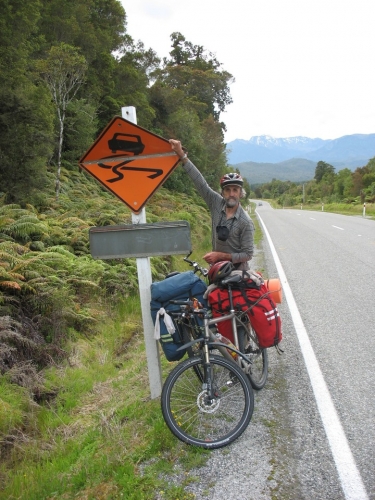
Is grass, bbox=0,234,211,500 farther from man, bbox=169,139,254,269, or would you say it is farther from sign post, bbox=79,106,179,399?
sign post, bbox=79,106,179,399

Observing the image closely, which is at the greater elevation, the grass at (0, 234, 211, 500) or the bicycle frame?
the bicycle frame

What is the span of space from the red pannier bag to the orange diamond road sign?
1062 mm

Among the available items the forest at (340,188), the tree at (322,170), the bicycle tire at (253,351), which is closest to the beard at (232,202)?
the bicycle tire at (253,351)

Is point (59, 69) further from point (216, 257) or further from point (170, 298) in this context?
point (170, 298)

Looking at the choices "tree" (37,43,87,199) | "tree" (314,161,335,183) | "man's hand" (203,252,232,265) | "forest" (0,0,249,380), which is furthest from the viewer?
"tree" (314,161,335,183)

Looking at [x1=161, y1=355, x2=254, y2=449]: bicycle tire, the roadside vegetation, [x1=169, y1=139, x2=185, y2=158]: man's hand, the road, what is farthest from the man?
the roadside vegetation

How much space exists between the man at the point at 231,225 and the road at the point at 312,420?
1294 mm

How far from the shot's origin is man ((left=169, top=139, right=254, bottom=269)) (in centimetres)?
398

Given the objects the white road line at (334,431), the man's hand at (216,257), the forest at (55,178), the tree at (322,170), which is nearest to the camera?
the white road line at (334,431)

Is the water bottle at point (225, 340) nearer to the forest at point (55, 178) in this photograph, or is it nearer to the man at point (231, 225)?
the man at point (231, 225)

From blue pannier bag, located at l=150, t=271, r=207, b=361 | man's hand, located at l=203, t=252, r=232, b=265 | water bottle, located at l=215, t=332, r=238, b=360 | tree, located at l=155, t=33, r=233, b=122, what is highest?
tree, located at l=155, t=33, r=233, b=122

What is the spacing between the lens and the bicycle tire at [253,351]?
3830 millimetres

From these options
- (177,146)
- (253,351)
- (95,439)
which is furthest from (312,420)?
(177,146)

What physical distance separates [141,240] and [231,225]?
1.06m
